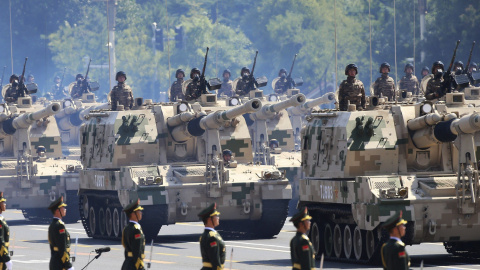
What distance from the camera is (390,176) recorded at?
3161cm

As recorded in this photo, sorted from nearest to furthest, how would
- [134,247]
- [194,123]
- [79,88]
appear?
[134,247], [194,123], [79,88]

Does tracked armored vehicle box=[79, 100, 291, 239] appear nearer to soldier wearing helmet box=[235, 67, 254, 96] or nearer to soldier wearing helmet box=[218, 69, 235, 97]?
soldier wearing helmet box=[235, 67, 254, 96]

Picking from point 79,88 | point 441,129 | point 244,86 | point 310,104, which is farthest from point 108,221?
point 79,88

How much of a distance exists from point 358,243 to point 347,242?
0.57 meters

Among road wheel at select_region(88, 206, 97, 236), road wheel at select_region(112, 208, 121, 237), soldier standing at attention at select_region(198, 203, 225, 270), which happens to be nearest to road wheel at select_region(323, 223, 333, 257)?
road wheel at select_region(112, 208, 121, 237)

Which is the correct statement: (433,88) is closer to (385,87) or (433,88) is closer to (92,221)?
(385,87)

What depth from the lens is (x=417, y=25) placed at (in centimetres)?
7638

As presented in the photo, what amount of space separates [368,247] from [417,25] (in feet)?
150

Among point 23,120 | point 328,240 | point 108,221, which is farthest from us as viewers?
point 23,120

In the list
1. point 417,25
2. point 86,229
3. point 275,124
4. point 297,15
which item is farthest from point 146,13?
point 86,229

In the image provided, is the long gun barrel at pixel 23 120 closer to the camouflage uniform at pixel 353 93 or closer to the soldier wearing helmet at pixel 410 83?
the soldier wearing helmet at pixel 410 83

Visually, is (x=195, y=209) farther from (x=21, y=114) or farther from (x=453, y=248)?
(x=21, y=114)

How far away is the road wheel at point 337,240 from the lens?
109 ft

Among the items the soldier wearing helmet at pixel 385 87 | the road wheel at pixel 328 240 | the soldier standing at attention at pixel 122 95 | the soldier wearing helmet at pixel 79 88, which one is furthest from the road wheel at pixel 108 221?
the soldier wearing helmet at pixel 79 88
